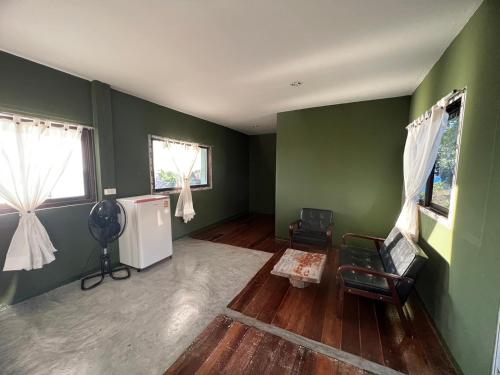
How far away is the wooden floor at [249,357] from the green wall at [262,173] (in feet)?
15.9

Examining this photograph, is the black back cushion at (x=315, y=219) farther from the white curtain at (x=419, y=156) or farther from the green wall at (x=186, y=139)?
the green wall at (x=186, y=139)

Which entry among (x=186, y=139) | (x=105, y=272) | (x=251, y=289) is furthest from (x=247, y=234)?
Answer: (x=105, y=272)

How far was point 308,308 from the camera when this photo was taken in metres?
2.05

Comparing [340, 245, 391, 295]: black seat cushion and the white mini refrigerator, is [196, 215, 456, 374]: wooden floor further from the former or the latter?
the white mini refrigerator

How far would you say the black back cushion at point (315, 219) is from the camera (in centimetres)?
345

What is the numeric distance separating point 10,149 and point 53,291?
5.41ft

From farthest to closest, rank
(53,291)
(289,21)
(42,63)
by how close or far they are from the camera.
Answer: (53,291), (42,63), (289,21)

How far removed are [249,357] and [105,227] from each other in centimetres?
226

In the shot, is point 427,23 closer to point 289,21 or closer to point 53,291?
point 289,21

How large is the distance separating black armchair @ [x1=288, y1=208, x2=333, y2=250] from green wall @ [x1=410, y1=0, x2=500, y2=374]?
1.43 metres

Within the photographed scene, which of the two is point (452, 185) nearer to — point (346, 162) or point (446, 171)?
point (446, 171)

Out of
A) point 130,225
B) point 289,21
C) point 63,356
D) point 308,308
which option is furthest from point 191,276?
point 289,21

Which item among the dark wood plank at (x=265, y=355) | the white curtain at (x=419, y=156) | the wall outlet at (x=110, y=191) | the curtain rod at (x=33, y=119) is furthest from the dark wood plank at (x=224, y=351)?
the curtain rod at (x=33, y=119)

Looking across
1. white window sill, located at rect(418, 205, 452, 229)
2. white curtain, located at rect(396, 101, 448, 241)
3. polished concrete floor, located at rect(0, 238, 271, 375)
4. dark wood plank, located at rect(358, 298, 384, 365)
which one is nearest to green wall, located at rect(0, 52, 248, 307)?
polished concrete floor, located at rect(0, 238, 271, 375)
